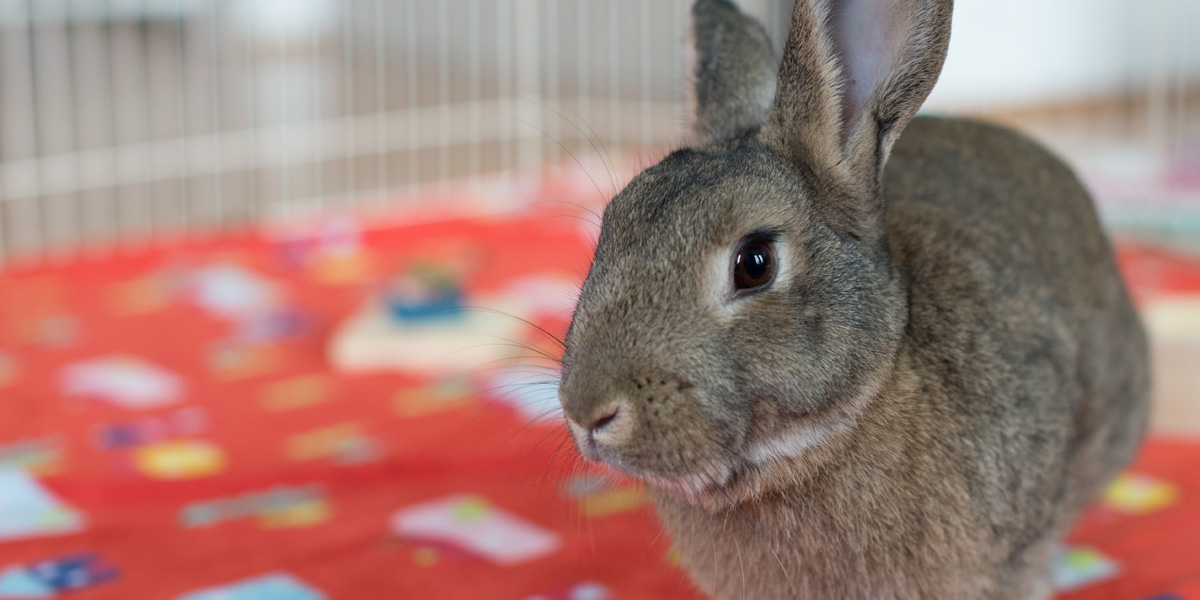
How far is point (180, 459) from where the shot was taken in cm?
236

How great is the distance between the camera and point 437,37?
16.7 feet

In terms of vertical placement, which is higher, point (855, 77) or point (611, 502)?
point (855, 77)

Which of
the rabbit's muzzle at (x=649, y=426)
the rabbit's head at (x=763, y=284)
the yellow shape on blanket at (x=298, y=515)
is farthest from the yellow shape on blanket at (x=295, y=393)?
the rabbit's muzzle at (x=649, y=426)

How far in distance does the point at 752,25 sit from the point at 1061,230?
0.58 meters

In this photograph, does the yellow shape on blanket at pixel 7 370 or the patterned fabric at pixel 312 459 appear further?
the yellow shape on blanket at pixel 7 370

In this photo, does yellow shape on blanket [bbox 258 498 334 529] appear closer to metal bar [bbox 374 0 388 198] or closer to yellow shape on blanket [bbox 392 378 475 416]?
yellow shape on blanket [bbox 392 378 475 416]

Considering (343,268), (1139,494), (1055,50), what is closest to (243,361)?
(343,268)

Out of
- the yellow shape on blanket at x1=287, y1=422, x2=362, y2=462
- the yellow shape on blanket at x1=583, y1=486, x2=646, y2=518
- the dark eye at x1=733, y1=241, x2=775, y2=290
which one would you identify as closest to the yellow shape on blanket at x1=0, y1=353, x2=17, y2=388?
the yellow shape on blanket at x1=287, y1=422, x2=362, y2=462

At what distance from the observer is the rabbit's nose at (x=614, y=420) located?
1170 millimetres

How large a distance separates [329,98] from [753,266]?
4.66m

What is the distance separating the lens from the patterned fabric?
1.85 meters

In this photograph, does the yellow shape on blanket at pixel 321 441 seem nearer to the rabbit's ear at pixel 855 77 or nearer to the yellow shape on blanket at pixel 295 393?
the yellow shape on blanket at pixel 295 393

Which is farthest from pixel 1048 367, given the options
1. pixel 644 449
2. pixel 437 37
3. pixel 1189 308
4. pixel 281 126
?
pixel 437 37

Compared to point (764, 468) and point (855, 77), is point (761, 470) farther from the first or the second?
point (855, 77)
